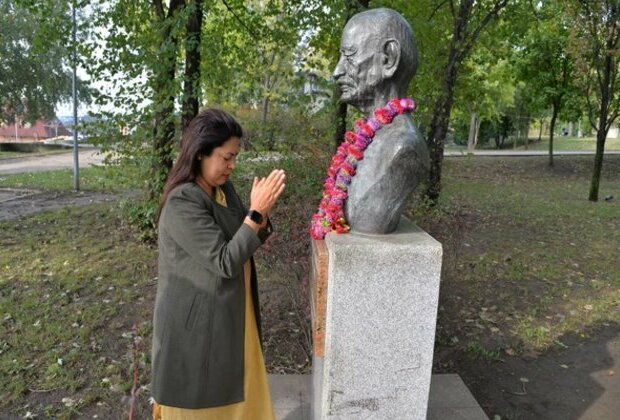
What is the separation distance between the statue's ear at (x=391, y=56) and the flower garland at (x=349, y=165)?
Answer: 0.17 m

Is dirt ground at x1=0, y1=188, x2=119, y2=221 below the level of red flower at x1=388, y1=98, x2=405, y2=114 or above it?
below

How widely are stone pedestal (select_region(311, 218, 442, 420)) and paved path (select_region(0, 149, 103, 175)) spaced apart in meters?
14.4

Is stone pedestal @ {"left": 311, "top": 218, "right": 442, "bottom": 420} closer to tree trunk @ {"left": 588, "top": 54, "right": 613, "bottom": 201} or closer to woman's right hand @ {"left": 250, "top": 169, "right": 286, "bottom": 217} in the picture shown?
woman's right hand @ {"left": 250, "top": 169, "right": 286, "bottom": 217}

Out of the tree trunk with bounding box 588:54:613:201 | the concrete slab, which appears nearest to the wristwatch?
the concrete slab

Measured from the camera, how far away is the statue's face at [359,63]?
2.50m

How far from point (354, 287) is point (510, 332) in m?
3.34

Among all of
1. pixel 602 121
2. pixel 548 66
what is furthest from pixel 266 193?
pixel 548 66

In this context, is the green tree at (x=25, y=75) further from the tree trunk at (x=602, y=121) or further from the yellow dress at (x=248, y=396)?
the yellow dress at (x=248, y=396)

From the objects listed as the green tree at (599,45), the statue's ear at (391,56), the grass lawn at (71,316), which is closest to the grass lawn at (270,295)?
the grass lawn at (71,316)

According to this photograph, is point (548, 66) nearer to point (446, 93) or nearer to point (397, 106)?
point (446, 93)

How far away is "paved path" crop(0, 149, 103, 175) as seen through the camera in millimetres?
16297

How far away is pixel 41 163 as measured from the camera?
18797 millimetres

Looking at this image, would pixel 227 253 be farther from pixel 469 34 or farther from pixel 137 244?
pixel 469 34

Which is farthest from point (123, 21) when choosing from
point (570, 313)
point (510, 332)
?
point (570, 313)
